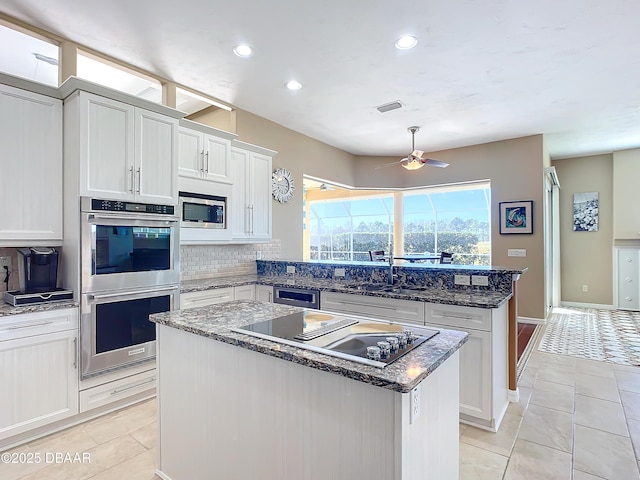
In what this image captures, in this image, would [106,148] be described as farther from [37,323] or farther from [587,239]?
[587,239]

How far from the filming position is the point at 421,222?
7.71 m

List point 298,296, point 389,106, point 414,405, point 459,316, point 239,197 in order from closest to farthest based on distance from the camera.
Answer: point 414,405
point 459,316
point 298,296
point 239,197
point 389,106

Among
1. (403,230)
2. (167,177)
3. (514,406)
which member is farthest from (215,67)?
(403,230)

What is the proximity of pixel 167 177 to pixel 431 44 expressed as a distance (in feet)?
8.32

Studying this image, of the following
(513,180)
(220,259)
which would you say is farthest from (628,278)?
(220,259)

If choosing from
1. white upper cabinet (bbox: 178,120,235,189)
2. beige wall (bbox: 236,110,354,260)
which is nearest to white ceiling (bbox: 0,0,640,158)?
beige wall (bbox: 236,110,354,260)

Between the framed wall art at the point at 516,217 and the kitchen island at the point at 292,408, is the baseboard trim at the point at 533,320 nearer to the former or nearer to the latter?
the framed wall art at the point at 516,217

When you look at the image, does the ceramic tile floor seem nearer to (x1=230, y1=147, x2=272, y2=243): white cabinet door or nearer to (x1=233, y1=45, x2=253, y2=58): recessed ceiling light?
(x1=230, y1=147, x2=272, y2=243): white cabinet door

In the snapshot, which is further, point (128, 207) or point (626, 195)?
point (626, 195)

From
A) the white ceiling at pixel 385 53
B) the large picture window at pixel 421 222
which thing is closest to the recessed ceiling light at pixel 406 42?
the white ceiling at pixel 385 53

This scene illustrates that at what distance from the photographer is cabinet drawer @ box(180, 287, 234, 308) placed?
3.19 meters

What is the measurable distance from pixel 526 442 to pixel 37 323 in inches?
130

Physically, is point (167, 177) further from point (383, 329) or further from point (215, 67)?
point (383, 329)

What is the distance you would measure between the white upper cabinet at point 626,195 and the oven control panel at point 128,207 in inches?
295
